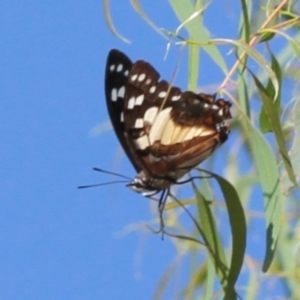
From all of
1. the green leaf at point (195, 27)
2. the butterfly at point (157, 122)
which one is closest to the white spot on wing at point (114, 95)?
the butterfly at point (157, 122)

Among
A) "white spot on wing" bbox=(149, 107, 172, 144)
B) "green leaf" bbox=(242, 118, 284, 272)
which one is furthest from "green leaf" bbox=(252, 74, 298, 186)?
"white spot on wing" bbox=(149, 107, 172, 144)

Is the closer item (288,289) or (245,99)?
(245,99)

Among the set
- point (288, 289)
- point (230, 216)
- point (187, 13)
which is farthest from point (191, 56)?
point (288, 289)

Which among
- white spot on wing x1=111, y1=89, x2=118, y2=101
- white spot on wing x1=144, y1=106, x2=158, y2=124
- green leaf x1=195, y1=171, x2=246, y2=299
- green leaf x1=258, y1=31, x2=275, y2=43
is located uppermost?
green leaf x1=258, y1=31, x2=275, y2=43

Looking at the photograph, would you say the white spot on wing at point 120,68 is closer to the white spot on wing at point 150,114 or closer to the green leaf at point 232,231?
the white spot on wing at point 150,114

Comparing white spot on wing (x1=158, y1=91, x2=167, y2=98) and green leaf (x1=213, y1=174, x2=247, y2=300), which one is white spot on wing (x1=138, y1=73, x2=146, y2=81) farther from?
green leaf (x1=213, y1=174, x2=247, y2=300)

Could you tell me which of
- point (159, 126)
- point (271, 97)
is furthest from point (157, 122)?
point (271, 97)

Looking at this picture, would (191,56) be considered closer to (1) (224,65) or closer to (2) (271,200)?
(1) (224,65)
